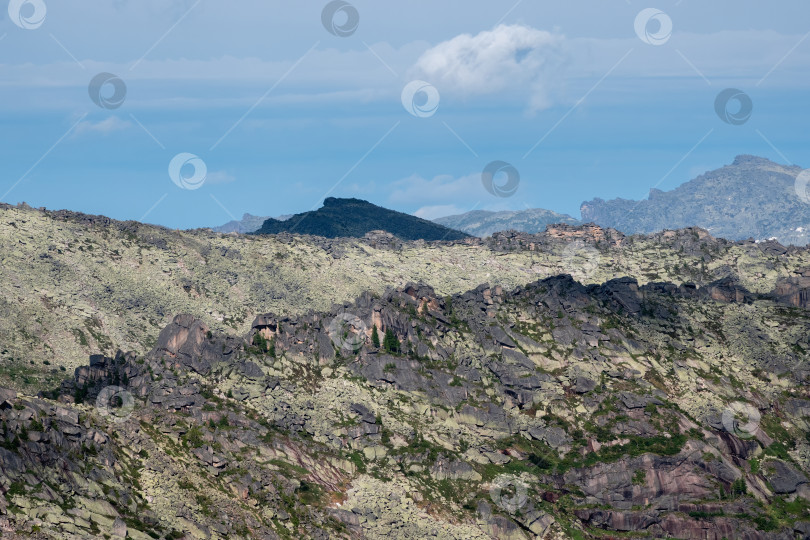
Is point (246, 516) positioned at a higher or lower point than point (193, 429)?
lower

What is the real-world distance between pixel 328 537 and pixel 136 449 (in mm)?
34210

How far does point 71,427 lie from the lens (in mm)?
166000

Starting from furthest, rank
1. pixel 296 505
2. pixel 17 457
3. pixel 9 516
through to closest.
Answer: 1. pixel 296 505
2. pixel 17 457
3. pixel 9 516

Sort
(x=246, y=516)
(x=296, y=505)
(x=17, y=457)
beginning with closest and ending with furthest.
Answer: (x=17, y=457)
(x=246, y=516)
(x=296, y=505)

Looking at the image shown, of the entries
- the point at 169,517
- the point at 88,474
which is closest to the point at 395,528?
the point at 169,517

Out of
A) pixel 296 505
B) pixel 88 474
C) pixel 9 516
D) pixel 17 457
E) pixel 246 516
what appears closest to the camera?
pixel 9 516

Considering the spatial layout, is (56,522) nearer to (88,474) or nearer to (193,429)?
(88,474)

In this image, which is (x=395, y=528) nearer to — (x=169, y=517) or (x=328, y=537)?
(x=328, y=537)

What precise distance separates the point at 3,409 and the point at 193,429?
146ft

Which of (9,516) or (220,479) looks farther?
(220,479)

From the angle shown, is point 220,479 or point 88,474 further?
point 220,479

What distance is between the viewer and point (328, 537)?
18525 centimetres

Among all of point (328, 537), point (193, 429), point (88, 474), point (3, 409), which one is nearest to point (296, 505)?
point (328, 537)

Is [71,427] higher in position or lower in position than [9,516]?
higher
